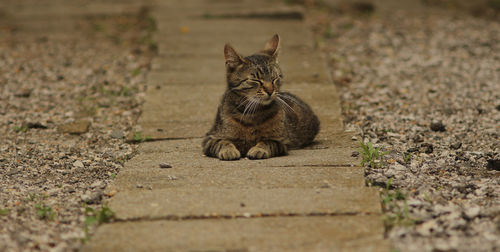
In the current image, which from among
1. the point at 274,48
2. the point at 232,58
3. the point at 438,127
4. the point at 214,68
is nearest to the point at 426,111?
the point at 438,127

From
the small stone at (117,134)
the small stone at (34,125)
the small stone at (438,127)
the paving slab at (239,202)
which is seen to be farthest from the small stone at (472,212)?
the small stone at (34,125)

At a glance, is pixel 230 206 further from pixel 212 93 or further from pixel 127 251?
pixel 212 93

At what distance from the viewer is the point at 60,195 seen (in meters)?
4.23

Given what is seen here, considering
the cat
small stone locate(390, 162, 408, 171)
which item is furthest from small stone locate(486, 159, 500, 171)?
the cat

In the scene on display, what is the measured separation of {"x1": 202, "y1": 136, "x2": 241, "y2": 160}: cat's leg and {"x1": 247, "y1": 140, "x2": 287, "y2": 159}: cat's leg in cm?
13

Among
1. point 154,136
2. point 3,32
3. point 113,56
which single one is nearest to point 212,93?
point 154,136

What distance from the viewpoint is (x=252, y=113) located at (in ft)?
16.4

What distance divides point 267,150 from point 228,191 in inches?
37.2

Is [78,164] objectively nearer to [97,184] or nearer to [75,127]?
[97,184]

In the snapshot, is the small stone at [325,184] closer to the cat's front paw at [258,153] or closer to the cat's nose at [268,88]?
the cat's front paw at [258,153]

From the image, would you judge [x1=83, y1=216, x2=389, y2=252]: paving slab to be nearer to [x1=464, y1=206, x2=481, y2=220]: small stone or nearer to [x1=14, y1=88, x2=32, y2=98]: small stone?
[x1=464, y1=206, x2=481, y2=220]: small stone

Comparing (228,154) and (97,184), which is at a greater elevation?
(228,154)

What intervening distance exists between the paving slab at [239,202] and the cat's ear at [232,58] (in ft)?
4.24

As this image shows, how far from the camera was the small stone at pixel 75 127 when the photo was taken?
600 centimetres
